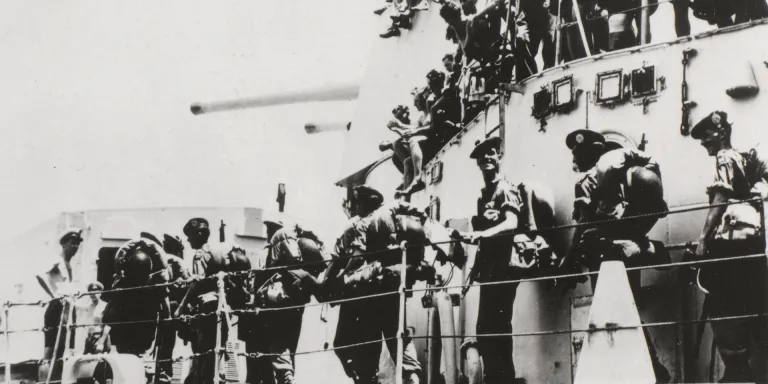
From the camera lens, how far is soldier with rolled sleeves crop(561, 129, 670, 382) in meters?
5.07

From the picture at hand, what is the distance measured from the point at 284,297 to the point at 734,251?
265 cm

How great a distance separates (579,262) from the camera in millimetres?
5438

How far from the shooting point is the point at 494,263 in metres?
5.68

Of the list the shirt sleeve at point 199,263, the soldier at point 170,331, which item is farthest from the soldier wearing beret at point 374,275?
the soldier at point 170,331

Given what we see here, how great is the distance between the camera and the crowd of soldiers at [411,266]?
4.75m

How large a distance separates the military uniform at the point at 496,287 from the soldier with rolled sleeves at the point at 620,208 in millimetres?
384

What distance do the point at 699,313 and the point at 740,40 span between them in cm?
140

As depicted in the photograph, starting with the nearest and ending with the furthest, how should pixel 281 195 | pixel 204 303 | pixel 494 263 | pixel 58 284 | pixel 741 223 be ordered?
pixel 741 223 < pixel 494 263 < pixel 204 303 < pixel 58 284 < pixel 281 195

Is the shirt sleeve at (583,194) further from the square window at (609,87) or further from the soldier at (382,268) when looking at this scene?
the soldier at (382,268)

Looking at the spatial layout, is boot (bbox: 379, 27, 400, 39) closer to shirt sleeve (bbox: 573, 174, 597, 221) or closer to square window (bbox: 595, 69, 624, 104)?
square window (bbox: 595, 69, 624, 104)

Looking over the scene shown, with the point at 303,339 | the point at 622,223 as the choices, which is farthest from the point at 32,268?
the point at 622,223

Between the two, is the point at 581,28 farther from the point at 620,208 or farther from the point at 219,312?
the point at 219,312

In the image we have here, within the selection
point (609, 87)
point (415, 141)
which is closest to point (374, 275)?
point (609, 87)

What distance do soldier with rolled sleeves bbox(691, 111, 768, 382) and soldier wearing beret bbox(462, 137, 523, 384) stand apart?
1073 mm
